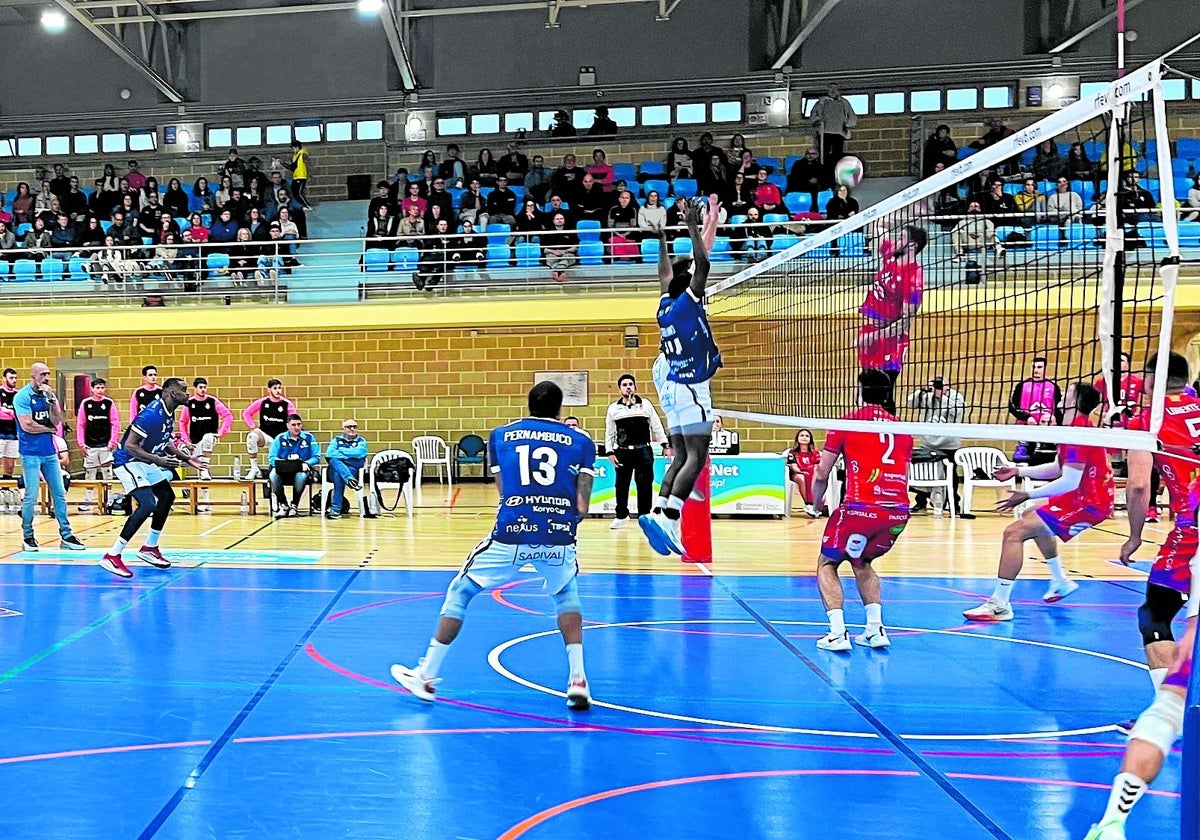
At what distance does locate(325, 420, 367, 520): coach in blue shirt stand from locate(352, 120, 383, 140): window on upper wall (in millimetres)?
10895

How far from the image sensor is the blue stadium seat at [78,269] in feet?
59.4

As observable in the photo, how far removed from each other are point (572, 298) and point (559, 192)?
139 inches

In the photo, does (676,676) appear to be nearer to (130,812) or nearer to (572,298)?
(130,812)

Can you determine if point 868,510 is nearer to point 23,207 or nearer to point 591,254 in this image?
point 591,254

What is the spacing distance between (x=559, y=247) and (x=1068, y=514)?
10.9 metres

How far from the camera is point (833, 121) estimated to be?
20812mm

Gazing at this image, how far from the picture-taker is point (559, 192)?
1961 centimetres

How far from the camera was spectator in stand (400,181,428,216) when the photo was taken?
19.1m

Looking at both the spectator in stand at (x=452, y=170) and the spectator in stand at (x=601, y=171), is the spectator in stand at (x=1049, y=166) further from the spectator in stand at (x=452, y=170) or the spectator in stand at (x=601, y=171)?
the spectator in stand at (x=452, y=170)

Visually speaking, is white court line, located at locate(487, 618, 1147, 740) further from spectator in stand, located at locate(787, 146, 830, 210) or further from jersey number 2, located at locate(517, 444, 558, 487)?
spectator in stand, located at locate(787, 146, 830, 210)

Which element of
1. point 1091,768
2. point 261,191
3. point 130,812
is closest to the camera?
point 130,812

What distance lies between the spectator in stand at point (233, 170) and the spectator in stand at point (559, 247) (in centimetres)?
732

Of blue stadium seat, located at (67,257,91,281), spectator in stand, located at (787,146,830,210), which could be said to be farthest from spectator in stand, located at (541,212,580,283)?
blue stadium seat, located at (67,257,91,281)

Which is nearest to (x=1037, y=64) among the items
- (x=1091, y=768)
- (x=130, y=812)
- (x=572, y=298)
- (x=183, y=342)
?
(x=572, y=298)
